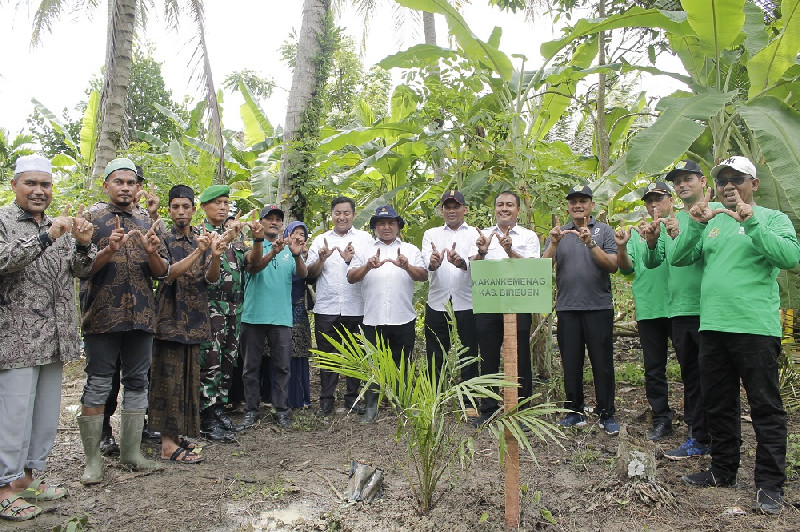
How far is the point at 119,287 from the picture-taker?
3.61m

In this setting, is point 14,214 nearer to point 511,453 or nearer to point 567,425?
point 511,453

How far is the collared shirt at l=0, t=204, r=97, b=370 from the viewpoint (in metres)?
3.02

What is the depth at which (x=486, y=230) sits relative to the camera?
17.2ft

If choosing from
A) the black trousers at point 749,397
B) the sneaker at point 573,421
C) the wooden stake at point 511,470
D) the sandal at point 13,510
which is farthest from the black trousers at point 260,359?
the black trousers at point 749,397

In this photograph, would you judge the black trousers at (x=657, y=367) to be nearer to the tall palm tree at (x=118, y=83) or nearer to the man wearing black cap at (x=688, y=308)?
the man wearing black cap at (x=688, y=308)

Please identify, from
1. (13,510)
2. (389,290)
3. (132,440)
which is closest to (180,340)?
(132,440)

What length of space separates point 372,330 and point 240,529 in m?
2.50

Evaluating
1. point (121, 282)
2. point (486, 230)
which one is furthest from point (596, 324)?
point (121, 282)

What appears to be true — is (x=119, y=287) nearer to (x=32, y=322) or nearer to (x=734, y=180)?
(x=32, y=322)

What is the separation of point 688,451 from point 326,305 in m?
3.04

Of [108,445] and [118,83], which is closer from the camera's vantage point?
[108,445]

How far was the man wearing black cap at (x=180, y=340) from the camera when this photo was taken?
401cm

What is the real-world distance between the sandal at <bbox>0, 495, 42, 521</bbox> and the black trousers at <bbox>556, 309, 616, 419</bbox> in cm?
358

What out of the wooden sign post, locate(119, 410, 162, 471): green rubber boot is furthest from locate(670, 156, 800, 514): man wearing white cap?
locate(119, 410, 162, 471): green rubber boot
